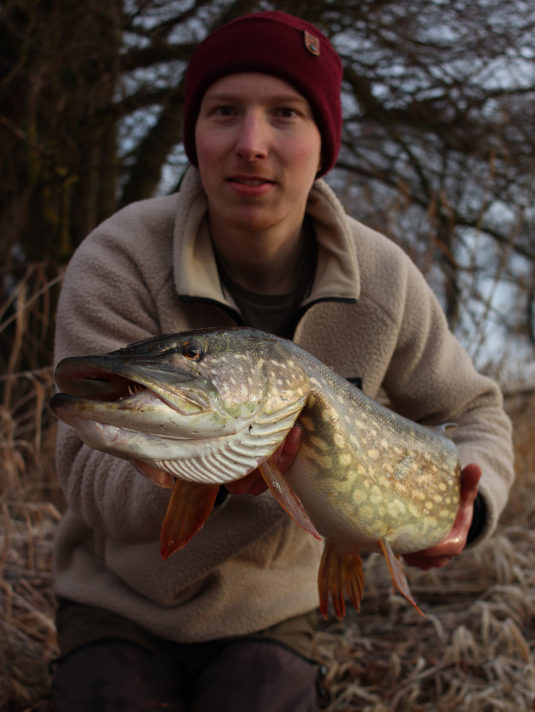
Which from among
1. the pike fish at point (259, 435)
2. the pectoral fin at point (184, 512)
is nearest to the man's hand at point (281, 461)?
the pike fish at point (259, 435)

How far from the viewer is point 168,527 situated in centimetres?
103

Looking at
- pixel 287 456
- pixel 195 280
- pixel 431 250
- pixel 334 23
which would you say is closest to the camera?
pixel 287 456

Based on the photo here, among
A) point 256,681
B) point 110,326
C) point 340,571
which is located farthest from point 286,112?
point 256,681

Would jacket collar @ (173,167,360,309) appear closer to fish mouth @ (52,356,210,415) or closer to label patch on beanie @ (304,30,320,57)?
label patch on beanie @ (304,30,320,57)

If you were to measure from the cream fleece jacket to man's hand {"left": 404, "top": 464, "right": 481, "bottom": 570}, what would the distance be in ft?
0.51

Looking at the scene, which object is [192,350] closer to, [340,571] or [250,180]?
[340,571]

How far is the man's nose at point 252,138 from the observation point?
1.59m

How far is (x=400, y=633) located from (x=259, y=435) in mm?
1793

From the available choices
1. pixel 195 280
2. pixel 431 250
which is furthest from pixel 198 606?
pixel 431 250

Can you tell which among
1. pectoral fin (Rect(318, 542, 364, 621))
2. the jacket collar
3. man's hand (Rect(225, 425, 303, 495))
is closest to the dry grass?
pectoral fin (Rect(318, 542, 364, 621))

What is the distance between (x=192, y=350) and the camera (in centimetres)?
96

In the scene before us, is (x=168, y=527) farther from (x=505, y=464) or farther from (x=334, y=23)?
(x=334, y=23)

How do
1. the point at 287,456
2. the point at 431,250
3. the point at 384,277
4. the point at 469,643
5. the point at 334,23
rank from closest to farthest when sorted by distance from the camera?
the point at 287,456 → the point at 384,277 → the point at 469,643 → the point at 431,250 → the point at 334,23

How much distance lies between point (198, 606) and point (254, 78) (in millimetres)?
1404
